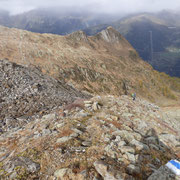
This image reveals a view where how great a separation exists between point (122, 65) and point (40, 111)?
249 ft

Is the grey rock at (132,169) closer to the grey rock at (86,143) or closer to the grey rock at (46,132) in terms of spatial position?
the grey rock at (86,143)

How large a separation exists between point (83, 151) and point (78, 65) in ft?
174

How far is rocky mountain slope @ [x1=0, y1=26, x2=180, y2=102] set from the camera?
46.9 m

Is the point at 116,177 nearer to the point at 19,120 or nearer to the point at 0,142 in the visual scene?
the point at 0,142

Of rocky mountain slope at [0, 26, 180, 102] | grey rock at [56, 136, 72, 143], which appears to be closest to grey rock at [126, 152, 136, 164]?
grey rock at [56, 136, 72, 143]

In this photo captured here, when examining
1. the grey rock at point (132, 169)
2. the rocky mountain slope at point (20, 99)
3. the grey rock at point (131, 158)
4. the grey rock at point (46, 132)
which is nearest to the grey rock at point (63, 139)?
the grey rock at point (46, 132)

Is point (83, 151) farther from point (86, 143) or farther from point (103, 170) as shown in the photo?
point (103, 170)

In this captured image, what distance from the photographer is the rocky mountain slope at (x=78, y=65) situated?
4693 cm

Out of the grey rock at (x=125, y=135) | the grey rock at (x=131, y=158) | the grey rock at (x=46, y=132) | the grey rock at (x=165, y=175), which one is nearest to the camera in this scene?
the grey rock at (x=165, y=175)

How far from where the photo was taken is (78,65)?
58062 millimetres

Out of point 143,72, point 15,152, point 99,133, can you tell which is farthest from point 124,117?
point 143,72

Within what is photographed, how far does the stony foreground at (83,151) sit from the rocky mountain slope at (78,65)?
33.7 meters

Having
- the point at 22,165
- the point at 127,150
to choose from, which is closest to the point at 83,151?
the point at 127,150

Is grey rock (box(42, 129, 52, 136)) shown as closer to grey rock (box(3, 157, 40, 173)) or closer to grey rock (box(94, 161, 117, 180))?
grey rock (box(3, 157, 40, 173))
